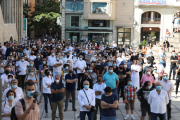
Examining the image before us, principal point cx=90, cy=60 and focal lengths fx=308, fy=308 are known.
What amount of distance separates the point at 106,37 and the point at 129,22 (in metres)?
4.26

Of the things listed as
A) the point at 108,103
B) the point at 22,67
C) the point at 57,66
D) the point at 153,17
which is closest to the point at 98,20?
the point at 153,17

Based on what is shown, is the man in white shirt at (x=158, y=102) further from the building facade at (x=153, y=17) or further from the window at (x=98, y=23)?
the window at (x=98, y=23)

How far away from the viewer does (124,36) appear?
4700 centimetres

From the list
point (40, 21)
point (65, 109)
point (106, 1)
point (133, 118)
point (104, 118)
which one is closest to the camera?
point (104, 118)

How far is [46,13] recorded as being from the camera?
58469 mm

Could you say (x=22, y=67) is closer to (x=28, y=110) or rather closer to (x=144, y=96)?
(x=144, y=96)

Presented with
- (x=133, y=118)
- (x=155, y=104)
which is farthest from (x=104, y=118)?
(x=133, y=118)

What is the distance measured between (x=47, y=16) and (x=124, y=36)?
54.7 feet

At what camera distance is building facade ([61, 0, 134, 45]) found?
149 ft

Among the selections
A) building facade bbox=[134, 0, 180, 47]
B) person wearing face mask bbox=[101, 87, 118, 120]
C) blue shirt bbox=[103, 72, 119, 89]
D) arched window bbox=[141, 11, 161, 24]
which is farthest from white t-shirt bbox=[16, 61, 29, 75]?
arched window bbox=[141, 11, 161, 24]

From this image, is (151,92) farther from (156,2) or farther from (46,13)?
(46,13)

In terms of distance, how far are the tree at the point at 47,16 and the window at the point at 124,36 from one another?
1498cm

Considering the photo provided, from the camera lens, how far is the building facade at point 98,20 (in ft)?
149

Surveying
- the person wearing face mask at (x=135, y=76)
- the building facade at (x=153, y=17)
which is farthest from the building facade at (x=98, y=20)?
the person wearing face mask at (x=135, y=76)
